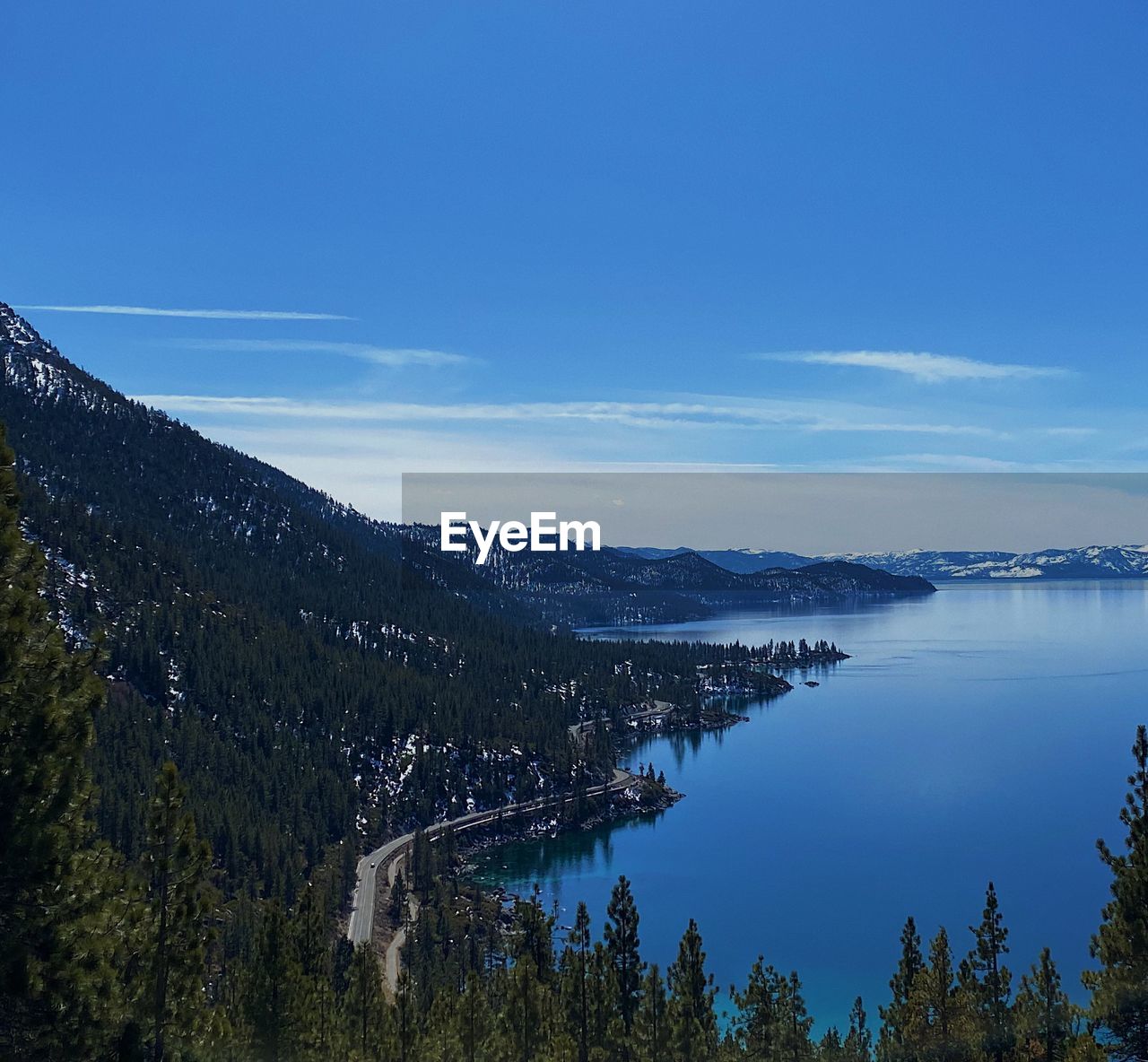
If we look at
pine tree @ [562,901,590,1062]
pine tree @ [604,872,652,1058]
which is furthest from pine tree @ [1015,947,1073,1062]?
pine tree @ [562,901,590,1062]

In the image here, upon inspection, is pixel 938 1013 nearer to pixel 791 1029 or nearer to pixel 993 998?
pixel 993 998

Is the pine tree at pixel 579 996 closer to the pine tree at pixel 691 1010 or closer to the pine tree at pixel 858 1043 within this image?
the pine tree at pixel 691 1010

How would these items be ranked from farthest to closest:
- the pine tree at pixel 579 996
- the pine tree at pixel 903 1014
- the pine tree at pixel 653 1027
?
the pine tree at pixel 579 996 < the pine tree at pixel 653 1027 < the pine tree at pixel 903 1014

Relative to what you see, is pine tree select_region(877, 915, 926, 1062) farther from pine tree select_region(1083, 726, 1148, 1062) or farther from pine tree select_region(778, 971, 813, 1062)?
pine tree select_region(1083, 726, 1148, 1062)

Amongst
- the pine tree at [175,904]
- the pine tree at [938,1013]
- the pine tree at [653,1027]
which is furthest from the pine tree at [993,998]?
the pine tree at [175,904]

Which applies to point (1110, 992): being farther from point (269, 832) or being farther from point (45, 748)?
point (269, 832)
